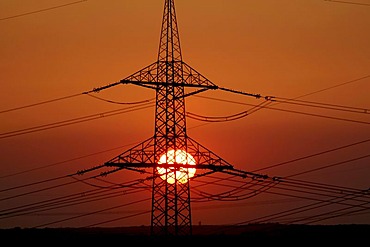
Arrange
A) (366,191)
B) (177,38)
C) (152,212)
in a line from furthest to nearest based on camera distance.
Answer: (177,38) < (152,212) < (366,191)

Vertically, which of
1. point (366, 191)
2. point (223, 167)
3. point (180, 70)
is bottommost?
point (366, 191)

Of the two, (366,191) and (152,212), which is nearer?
(366,191)

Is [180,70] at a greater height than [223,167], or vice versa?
[180,70]

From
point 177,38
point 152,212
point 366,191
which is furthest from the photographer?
point 177,38

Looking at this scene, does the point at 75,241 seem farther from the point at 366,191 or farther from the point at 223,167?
the point at 366,191

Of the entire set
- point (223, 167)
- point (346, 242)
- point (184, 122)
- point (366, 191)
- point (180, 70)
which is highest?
point (180, 70)

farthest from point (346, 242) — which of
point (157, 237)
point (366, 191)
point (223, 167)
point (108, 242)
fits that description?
point (108, 242)

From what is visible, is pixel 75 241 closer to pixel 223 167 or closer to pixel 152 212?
pixel 152 212

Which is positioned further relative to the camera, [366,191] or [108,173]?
[108,173]

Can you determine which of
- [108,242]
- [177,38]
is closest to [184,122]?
[177,38]
